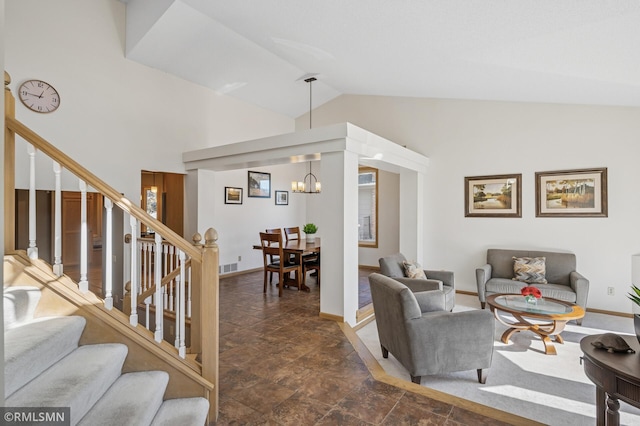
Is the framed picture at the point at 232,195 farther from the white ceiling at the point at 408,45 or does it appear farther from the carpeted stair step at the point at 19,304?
the carpeted stair step at the point at 19,304

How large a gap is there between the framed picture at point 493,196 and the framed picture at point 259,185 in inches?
166

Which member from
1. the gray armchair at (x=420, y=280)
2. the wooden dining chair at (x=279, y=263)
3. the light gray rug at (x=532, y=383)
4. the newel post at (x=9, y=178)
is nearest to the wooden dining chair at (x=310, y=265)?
the wooden dining chair at (x=279, y=263)

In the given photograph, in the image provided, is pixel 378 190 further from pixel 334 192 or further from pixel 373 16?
pixel 373 16

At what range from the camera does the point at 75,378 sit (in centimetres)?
159

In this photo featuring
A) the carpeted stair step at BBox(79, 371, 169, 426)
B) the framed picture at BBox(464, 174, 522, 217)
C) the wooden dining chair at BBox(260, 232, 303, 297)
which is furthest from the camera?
the framed picture at BBox(464, 174, 522, 217)

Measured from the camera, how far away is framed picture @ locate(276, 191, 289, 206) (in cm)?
776

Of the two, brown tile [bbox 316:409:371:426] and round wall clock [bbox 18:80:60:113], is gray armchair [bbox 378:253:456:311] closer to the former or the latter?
brown tile [bbox 316:409:371:426]

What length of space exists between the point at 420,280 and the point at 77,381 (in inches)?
139

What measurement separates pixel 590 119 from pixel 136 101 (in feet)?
22.4

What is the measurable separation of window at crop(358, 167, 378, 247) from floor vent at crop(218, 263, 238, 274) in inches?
121

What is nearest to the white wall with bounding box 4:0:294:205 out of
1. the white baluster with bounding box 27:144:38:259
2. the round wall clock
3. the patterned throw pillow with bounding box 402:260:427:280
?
the round wall clock

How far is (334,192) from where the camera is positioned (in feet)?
12.8

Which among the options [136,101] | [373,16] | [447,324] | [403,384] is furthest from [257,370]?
[136,101]

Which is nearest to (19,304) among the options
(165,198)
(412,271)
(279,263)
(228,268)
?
(279,263)
